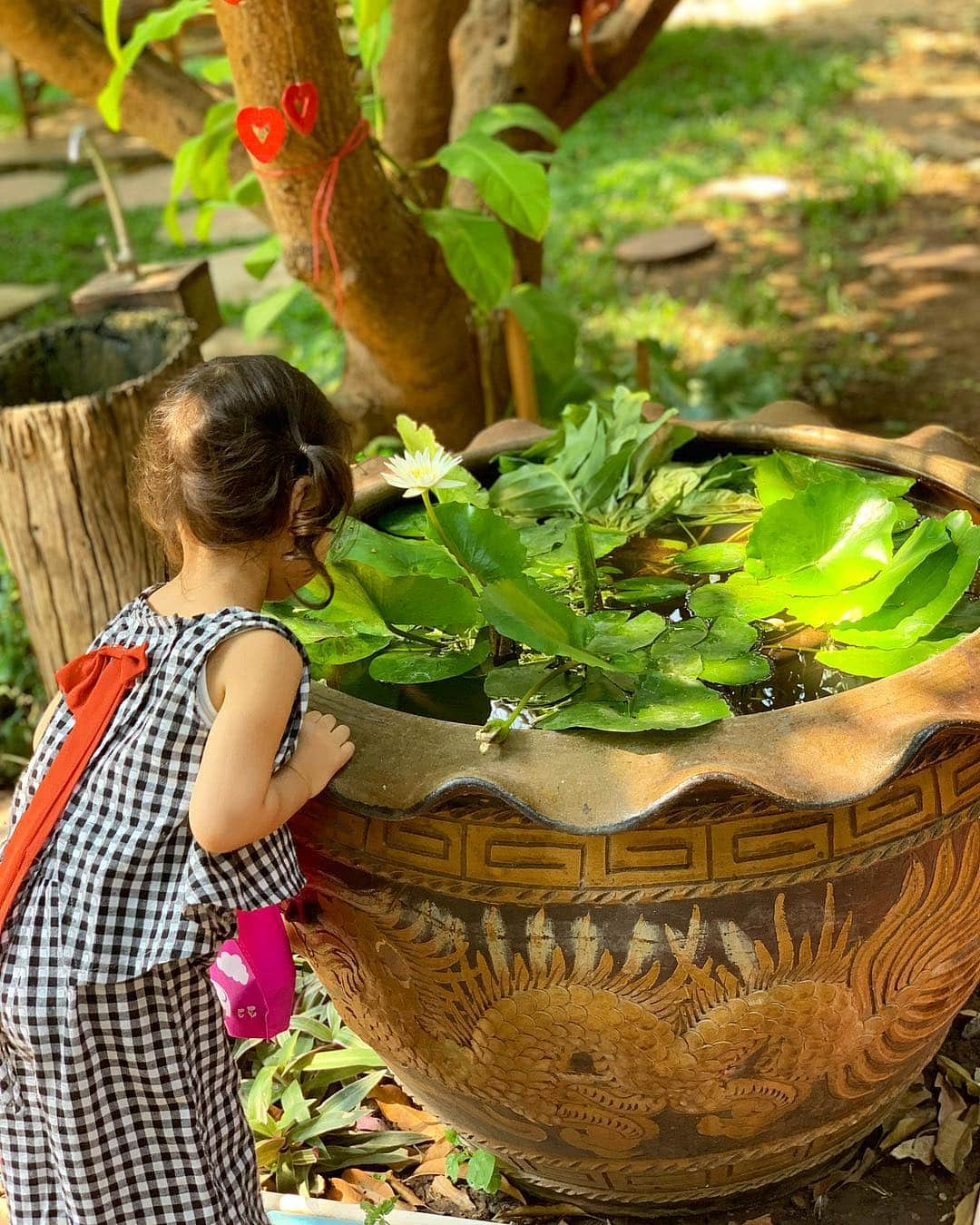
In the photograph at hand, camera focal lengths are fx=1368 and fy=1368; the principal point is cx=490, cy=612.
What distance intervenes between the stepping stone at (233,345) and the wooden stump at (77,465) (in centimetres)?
161

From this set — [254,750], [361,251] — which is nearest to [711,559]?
[254,750]

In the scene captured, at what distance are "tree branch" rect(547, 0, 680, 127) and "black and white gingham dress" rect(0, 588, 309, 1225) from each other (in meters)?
2.41

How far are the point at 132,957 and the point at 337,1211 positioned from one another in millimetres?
606

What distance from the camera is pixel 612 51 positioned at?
345 cm

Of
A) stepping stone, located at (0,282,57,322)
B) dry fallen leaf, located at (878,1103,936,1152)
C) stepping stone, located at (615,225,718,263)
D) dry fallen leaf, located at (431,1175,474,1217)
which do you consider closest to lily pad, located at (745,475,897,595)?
dry fallen leaf, located at (878,1103,936,1152)

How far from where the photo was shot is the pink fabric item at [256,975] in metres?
1.60

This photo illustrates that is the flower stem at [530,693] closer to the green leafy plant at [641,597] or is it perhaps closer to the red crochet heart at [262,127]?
the green leafy plant at [641,597]

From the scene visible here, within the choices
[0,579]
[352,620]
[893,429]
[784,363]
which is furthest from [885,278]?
[352,620]

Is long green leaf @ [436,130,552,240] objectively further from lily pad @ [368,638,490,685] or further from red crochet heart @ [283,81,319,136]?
lily pad @ [368,638,490,685]

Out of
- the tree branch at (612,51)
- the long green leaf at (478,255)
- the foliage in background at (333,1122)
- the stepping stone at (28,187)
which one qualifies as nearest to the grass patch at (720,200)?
the tree branch at (612,51)

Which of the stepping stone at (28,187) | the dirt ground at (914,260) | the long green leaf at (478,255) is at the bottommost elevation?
the dirt ground at (914,260)

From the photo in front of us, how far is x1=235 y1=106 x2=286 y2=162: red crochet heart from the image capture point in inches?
88.1

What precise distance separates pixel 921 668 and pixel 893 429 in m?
3.05

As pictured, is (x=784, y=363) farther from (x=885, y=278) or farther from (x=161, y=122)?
(x=161, y=122)
